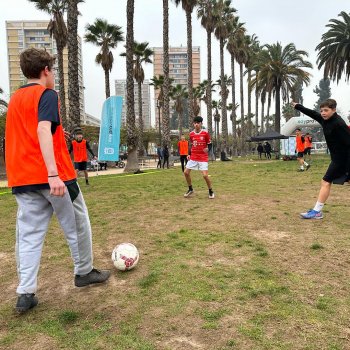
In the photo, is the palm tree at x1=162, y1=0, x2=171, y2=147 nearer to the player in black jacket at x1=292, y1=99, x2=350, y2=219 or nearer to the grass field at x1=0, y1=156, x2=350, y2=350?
the player in black jacket at x1=292, y1=99, x2=350, y2=219

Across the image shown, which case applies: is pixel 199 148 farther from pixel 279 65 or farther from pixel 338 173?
pixel 279 65

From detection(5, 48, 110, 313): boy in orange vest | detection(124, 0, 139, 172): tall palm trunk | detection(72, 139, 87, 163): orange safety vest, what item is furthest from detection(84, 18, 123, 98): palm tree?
detection(5, 48, 110, 313): boy in orange vest

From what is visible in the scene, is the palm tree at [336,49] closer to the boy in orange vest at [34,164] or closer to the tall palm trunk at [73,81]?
the tall palm trunk at [73,81]

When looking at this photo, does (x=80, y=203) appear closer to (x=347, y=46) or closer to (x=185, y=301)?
(x=185, y=301)

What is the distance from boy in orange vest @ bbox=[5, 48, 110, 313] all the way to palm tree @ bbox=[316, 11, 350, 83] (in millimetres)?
30480

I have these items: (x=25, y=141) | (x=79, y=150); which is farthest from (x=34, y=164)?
(x=79, y=150)

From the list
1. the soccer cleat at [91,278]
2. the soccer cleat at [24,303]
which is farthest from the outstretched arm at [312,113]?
the soccer cleat at [24,303]

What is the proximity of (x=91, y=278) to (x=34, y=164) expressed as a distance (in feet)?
4.12

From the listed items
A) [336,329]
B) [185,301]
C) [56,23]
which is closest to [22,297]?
[185,301]

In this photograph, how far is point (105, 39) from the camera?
1344 inches

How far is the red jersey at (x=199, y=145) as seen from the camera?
8.37 meters

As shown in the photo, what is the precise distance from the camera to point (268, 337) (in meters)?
2.25

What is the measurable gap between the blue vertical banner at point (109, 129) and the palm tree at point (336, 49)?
2110 centimetres

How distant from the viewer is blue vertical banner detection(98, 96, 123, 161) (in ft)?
54.7
